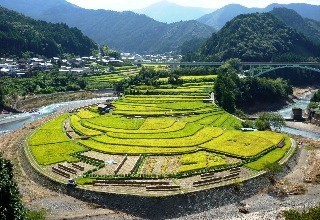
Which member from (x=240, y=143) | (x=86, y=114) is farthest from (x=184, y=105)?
(x=240, y=143)

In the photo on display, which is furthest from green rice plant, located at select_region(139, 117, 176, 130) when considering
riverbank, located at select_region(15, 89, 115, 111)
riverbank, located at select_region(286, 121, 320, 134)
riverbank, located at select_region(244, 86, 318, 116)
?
riverbank, located at select_region(15, 89, 115, 111)

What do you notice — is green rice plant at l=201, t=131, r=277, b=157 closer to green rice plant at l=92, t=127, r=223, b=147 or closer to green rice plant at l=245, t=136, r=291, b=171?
green rice plant at l=245, t=136, r=291, b=171

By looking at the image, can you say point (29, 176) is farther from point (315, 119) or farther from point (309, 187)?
point (315, 119)

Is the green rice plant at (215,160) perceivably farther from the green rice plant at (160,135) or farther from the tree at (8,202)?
the tree at (8,202)

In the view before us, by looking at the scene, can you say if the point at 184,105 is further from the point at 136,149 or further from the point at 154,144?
the point at 136,149

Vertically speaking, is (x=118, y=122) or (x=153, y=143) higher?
(x=153, y=143)

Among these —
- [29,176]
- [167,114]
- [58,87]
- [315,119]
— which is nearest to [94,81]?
[58,87]
